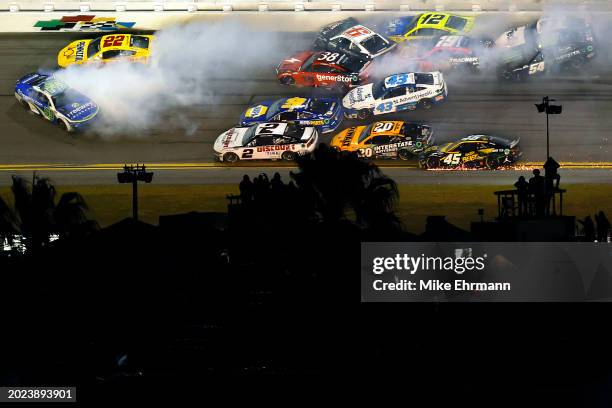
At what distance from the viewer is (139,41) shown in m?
42.8

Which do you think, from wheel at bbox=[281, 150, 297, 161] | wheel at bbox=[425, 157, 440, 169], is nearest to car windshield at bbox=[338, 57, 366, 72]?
wheel at bbox=[281, 150, 297, 161]

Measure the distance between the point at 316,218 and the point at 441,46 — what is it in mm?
13172

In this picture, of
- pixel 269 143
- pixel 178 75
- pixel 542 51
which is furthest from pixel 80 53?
pixel 542 51

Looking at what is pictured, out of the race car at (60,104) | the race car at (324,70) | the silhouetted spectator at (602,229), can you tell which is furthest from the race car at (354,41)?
the silhouetted spectator at (602,229)

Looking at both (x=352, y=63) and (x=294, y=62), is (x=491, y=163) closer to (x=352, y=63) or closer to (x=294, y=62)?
(x=352, y=63)

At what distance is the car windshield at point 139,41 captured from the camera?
4259cm

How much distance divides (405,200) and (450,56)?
766cm

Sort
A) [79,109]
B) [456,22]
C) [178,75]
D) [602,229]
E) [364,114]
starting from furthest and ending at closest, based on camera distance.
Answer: [456,22] → [178,75] → [79,109] → [364,114] → [602,229]

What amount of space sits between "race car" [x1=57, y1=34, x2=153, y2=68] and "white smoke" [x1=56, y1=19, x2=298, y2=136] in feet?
0.93

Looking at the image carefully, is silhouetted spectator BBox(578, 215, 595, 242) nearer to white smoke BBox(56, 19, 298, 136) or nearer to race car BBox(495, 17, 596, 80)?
race car BBox(495, 17, 596, 80)

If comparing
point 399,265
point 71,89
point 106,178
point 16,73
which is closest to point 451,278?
point 399,265

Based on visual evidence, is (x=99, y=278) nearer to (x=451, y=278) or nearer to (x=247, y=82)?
(x=451, y=278)

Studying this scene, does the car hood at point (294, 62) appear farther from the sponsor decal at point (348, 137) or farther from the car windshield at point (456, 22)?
the car windshield at point (456, 22)

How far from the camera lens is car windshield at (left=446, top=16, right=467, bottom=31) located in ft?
141
